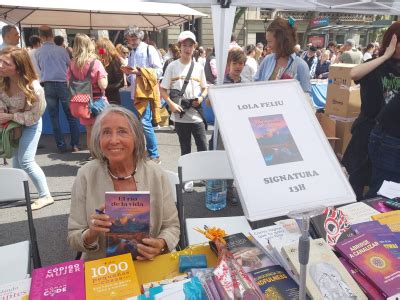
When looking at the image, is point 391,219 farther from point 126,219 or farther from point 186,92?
point 186,92

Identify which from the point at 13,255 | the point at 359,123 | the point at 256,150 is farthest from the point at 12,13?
the point at 256,150

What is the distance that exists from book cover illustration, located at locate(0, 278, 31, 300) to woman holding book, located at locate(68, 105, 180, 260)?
390 millimetres

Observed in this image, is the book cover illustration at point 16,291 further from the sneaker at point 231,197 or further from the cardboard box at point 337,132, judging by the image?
the cardboard box at point 337,132

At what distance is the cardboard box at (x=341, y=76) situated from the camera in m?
4.26

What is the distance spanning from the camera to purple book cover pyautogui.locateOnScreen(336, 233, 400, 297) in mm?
1069

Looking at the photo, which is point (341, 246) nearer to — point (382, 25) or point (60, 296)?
point (60, 296)

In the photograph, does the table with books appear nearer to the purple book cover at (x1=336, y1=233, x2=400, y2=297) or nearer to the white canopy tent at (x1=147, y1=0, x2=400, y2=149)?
the purple book cover at (x1=336, y1=233, x2=400, y2=297)

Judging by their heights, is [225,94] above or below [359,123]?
above

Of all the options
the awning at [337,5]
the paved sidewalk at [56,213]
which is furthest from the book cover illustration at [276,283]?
the awning at [337,5]

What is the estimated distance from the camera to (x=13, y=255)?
6.00 ft

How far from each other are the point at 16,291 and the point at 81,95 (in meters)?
3.39

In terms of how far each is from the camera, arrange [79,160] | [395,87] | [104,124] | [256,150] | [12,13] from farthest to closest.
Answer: [12,13] < [79,160] < [395,87] < [104,124] < [256,150]

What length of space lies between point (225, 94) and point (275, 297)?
0.65 metres

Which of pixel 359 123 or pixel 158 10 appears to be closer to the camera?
pixel 359 123
